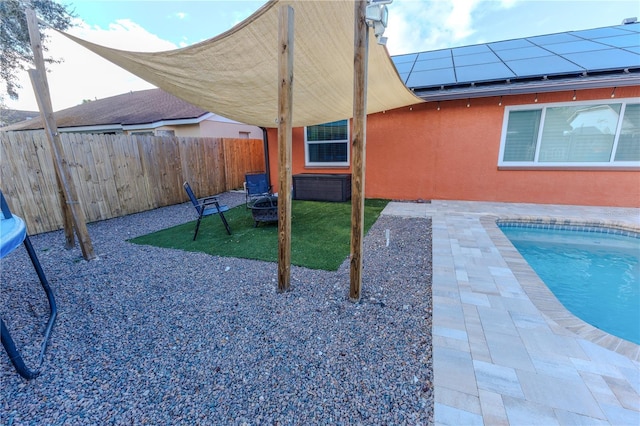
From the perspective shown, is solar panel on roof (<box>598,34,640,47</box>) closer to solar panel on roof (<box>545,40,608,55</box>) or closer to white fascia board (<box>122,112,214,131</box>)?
solar panel on roof (<box>545,40,608,55</box>)

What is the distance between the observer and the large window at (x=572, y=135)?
5232 millimetres

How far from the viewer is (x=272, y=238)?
4469 mm

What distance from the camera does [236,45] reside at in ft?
8.85

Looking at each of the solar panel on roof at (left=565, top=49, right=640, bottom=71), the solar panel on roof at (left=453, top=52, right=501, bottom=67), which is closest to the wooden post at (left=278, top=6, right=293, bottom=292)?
the solar panel on roof at (left=565, top=49, right=640, bottom=71)

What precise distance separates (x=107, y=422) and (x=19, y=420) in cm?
50

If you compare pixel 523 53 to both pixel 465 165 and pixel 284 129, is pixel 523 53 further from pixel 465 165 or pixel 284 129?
pixel 284 129

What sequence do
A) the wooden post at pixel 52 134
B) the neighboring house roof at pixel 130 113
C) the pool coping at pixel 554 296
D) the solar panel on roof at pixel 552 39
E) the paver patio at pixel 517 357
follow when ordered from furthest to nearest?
the neighboring house roof at pixel 130 113, the solar panel on roof at pixel 552 39, the wooden post at pixel 52 134, the pool coping at pixel 554 296, the paver patio at pixel 517 357

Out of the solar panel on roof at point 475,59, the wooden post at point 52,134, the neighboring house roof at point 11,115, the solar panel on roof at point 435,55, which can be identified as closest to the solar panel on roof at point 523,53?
the solar panel on roof at point 475,59

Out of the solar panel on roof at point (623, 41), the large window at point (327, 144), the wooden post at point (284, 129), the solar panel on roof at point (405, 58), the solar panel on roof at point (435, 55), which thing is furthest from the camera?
the solar panel on roof at point (405, 58)

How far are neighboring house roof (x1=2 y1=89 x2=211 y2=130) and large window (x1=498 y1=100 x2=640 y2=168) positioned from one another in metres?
9.90

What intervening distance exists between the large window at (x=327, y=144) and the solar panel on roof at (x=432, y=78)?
1962mm

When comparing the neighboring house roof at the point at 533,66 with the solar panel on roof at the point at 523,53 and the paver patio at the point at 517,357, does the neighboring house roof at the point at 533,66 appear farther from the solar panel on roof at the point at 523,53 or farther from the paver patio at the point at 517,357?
the paver patio at the point at 517,357

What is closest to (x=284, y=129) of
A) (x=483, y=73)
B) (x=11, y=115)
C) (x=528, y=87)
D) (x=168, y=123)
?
(x=528, y=87)

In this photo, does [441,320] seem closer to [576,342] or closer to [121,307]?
[576,342]
